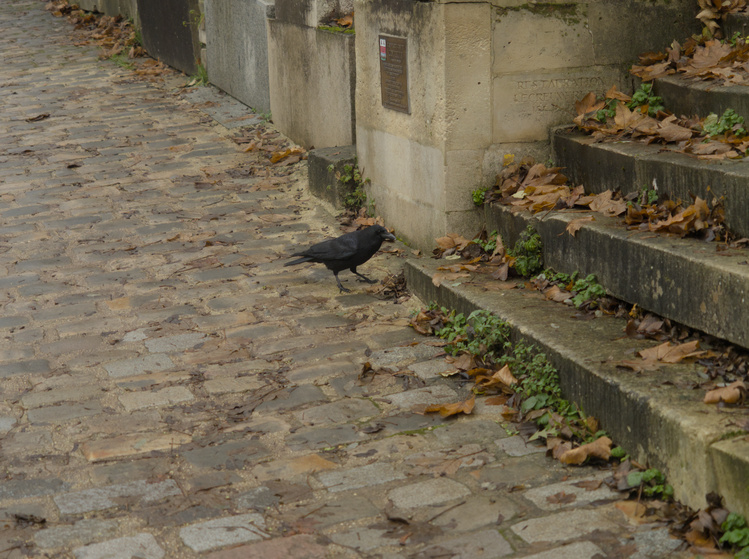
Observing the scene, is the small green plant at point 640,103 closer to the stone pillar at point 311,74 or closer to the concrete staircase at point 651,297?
the concrete staircase at point 651,297

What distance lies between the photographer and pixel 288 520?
3314 millimetres

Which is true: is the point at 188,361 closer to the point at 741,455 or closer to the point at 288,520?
the point at 288,520

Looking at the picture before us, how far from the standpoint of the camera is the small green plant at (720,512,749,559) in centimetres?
287

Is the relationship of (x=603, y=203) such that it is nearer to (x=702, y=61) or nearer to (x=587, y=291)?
(x=587, y=291)

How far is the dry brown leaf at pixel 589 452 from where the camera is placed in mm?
3523

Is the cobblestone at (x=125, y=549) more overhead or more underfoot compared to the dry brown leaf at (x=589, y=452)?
more underfoot

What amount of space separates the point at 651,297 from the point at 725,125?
1.23 m

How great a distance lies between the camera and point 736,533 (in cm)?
288

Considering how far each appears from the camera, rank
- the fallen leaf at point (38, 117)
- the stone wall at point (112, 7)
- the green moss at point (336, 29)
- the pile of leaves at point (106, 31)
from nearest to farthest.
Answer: the green moss at point (336, 29), the fallen leaf at point (38, 117), the pile of leaves at point (106, 31), the stone wall at point (112, 7)

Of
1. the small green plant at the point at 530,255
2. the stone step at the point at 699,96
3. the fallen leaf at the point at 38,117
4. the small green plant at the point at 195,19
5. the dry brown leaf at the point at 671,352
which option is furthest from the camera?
the small green plant at the point at 195,19

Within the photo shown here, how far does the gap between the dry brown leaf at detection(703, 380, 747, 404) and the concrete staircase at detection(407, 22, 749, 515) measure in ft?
0.14

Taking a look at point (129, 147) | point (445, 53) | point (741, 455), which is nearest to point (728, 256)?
point (741, 455)

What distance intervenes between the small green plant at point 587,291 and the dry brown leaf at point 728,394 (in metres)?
1.14

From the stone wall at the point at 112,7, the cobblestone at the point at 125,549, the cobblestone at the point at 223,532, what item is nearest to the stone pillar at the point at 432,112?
the cobblestone at the point at 223,532
